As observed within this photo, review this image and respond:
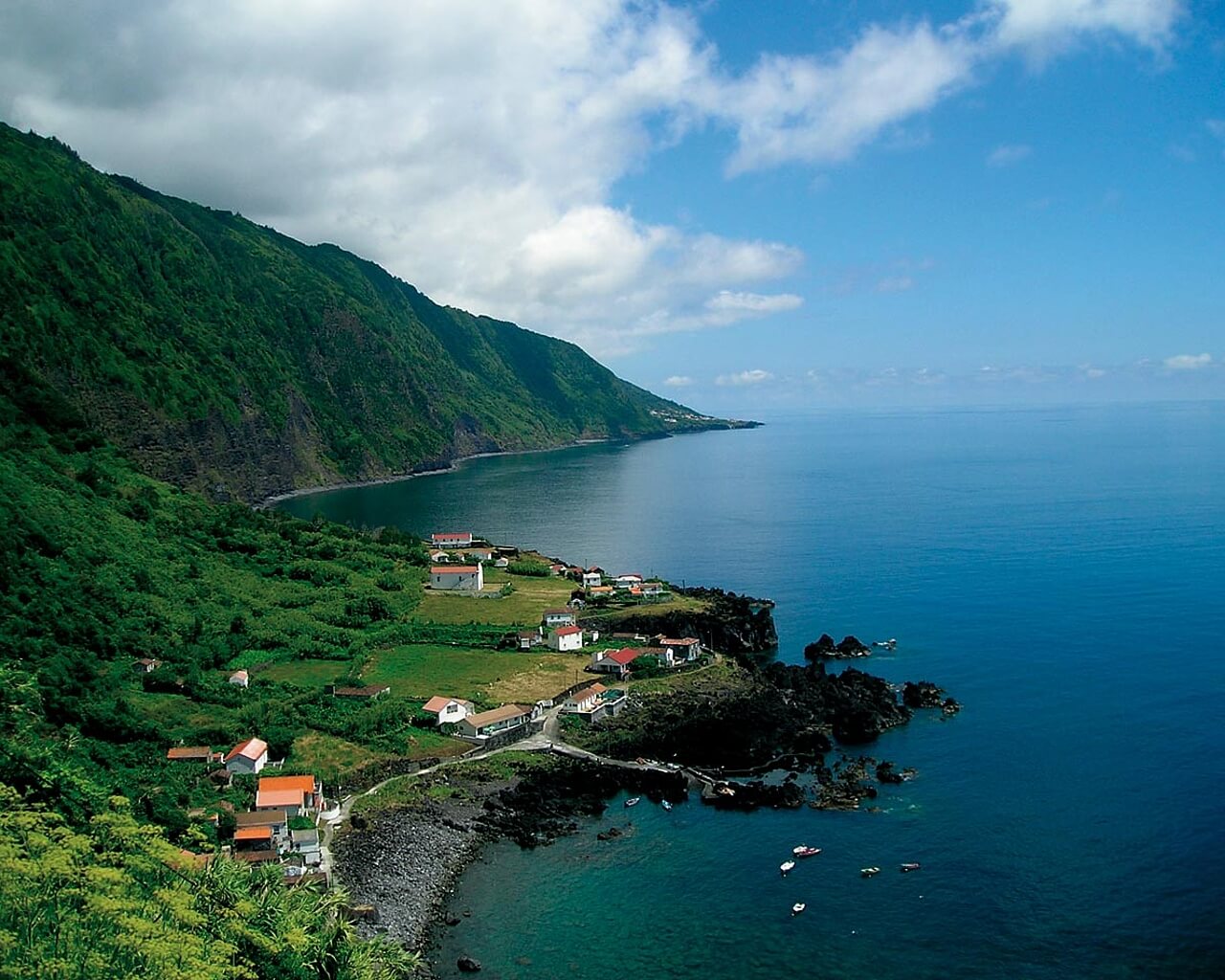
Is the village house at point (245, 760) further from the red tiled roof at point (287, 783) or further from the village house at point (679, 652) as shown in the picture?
the village house at point (679, 652)

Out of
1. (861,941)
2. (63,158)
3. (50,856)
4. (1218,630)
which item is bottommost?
(861,941)

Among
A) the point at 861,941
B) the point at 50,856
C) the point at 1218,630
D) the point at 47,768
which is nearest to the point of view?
the point at 50,856

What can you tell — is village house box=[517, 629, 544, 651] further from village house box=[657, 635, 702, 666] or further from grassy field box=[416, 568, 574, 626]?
village house box=[657, 635, 702, 666]

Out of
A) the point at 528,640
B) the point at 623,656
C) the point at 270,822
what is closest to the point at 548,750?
the point at 623,656

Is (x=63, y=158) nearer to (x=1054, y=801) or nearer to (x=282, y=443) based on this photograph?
(x=282, y=443)

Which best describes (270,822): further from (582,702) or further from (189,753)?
(582,702)

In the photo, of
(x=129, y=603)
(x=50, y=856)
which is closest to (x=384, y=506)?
(x=129, y=603)

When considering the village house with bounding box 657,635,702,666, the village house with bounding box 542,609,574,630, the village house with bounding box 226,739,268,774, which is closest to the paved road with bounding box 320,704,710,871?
the village house with bounding box 226,739,268,774
